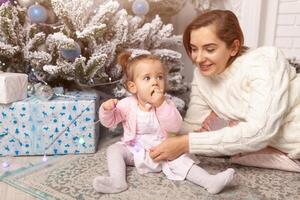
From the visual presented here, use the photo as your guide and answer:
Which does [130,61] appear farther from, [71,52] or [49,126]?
[49,126]

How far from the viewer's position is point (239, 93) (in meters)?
1.11

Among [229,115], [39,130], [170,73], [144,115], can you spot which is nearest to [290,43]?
[170,73]

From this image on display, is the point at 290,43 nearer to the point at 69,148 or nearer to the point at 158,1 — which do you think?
the point at 158,1

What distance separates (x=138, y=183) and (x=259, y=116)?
41cm

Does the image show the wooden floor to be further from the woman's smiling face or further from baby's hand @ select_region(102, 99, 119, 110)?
the woman's smiling face

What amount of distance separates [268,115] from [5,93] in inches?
33.1

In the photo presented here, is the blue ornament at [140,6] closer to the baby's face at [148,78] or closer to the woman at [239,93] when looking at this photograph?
the woman at [239,93]

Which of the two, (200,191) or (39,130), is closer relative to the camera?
(200,191)

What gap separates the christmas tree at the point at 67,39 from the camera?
3.81 feet

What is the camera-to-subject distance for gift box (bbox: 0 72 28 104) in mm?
1081

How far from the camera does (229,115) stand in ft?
3.76

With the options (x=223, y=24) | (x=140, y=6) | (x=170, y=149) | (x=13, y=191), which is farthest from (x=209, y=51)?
(x=13, y=191)

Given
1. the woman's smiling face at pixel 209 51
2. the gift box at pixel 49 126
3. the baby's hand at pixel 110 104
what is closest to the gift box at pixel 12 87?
the gift box at pixel 49 126

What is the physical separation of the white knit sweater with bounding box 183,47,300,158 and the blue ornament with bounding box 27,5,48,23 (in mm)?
655
